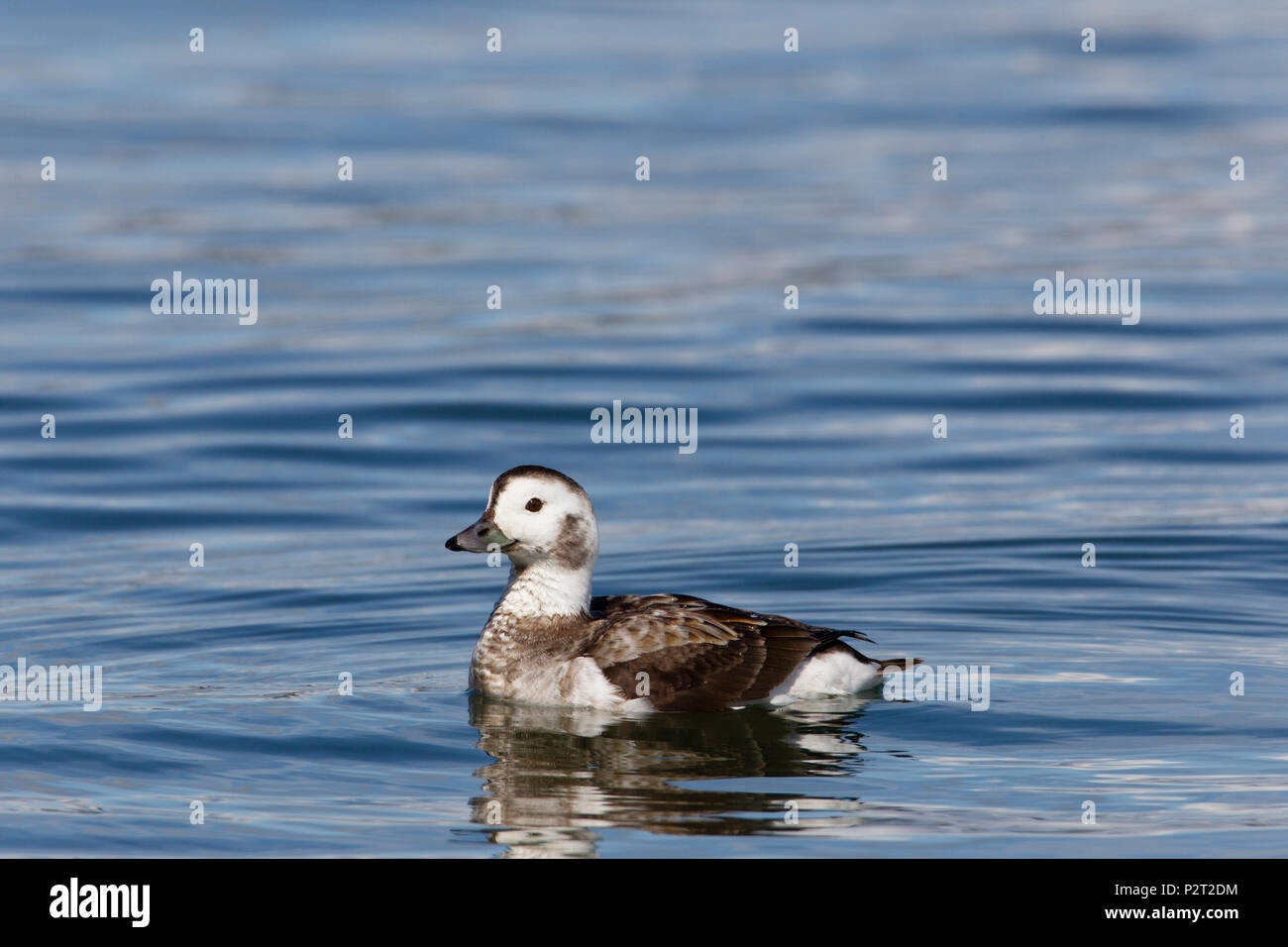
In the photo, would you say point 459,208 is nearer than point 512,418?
No

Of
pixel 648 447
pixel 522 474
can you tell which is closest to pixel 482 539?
pixel 522 474

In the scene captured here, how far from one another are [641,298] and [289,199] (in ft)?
26.5

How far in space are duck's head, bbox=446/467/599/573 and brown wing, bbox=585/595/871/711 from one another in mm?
550

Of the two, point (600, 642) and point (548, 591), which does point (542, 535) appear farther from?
point (600, 642)

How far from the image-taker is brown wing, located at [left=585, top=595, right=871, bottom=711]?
1110 centimetres

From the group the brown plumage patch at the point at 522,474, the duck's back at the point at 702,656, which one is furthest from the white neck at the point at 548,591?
the brown plumage patch at the point at 522,474

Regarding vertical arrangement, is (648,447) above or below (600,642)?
above

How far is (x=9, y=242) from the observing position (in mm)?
27531

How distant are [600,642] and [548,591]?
0.54m

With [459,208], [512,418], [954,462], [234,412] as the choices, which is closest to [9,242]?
[459,208]

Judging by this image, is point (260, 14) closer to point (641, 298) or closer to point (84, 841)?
point (641, 298)

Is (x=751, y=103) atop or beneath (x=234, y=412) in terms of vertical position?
atop

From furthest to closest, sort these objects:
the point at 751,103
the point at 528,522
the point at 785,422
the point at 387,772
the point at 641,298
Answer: the point at 751,103
the point at 641,298
the point at 785,422
the point at 528,522
the point at 387,772

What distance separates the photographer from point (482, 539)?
11.2 m
